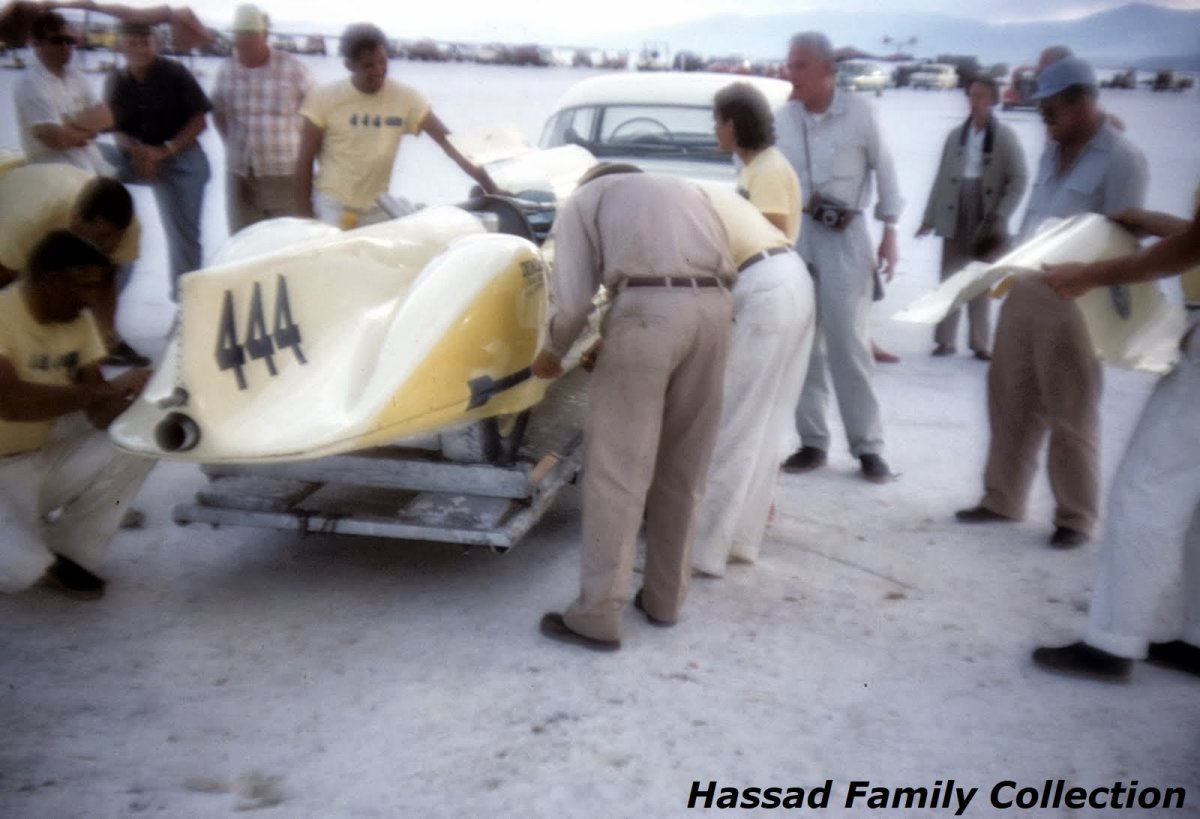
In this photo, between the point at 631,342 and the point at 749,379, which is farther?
the point at 749,379

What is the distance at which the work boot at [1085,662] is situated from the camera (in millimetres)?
3465

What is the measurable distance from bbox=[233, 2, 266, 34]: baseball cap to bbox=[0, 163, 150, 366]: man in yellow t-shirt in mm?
2117

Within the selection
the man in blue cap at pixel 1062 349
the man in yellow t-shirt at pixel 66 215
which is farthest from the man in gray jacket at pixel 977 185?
the man in yellow t-shirt at pixel 66 215

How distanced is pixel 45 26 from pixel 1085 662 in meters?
6.03

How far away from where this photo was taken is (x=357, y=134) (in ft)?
19.5

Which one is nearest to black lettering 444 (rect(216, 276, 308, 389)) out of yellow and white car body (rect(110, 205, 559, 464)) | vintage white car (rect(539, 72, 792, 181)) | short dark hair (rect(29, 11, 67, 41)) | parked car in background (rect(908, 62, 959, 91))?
yellow and white car body (rect(110, 205, 559, 464))

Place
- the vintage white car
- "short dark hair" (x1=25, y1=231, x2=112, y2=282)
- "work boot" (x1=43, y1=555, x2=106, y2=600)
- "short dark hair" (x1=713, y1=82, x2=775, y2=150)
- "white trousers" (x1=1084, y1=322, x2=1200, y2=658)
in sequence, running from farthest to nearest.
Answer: the vintage white car
"short dark hair" (x1=713, y1=82, x2=775, y2=150)
"work boot" (x1=43, y1=555, x2=106, y2=600)
"short dark hair" (x1=25, y1=231, x2=112, y2=282)
"white trousers" (x1=1084, y1=322, x2=1200, y2=658)

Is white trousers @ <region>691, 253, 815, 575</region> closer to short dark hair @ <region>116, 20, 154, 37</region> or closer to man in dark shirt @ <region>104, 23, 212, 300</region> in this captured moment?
man in dark shirt @ <region>104, 23, 212, 300</region>

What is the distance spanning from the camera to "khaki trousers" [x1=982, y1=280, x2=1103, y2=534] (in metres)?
4.57

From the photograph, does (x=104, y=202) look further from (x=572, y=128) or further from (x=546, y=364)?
(x=572, y=128)

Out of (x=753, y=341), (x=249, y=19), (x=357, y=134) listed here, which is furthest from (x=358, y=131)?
(x=753, y=341)

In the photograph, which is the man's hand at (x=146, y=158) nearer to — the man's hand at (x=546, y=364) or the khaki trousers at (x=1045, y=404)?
the man's hand at (x=546, y=364)

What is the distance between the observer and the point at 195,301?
3.41 meters

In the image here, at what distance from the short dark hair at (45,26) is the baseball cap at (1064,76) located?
Answer: 517 cm
